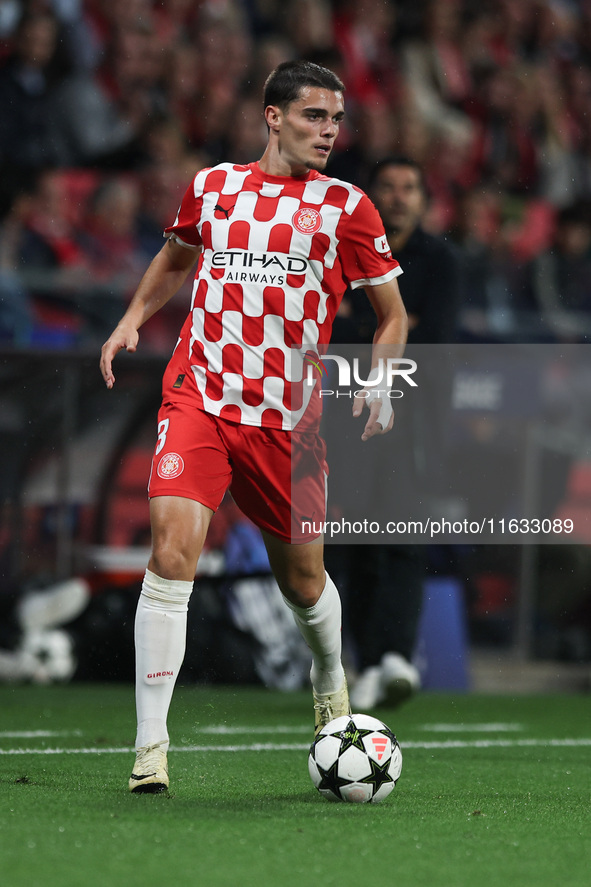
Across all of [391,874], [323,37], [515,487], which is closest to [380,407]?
[391,874]

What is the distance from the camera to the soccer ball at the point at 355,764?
363 cm

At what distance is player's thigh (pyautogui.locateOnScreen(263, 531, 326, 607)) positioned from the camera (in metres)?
4.17

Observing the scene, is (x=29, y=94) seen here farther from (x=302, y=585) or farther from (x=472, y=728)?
(x=302, y=585)

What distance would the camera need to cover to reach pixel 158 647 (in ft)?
12.4

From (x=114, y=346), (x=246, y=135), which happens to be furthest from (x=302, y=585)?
(x=246, y=135)

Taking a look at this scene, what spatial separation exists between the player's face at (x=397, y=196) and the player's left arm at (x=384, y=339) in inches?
78.3

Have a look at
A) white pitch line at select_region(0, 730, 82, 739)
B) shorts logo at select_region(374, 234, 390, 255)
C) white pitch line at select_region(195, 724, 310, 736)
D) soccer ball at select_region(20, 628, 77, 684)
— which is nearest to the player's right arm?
shorts logo at select_region(374, 234, 390, 255)

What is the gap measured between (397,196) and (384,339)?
86.1 inches

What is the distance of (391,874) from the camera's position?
2.68 meters

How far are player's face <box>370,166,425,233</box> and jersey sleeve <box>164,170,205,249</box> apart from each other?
2048 millimetres

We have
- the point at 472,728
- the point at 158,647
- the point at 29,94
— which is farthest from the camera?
the point at 29,94

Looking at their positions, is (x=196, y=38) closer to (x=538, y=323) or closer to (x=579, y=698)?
(x=538, y=323)

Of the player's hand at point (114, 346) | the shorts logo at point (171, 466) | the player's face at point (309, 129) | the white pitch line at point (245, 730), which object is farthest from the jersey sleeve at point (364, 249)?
the white pitch line at point (245, 730)

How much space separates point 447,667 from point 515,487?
4.11 ft
